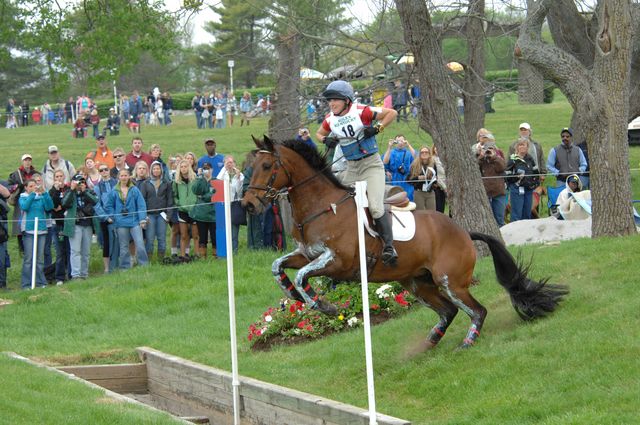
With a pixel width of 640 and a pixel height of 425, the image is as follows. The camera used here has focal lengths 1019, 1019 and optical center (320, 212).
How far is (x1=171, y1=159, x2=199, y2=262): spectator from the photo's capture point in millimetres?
19589

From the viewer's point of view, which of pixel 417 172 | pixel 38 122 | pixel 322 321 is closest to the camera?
pixel 322 321

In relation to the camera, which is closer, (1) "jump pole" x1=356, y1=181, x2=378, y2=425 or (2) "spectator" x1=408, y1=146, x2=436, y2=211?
(1) "jump pole" x1=356, y1=181, x2=378, y2=425

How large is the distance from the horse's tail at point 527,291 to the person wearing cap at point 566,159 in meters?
9.80

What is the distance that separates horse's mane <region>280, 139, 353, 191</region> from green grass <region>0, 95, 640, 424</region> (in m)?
2.15

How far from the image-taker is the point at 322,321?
45.5 ft

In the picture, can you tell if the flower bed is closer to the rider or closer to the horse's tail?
the horse's tail

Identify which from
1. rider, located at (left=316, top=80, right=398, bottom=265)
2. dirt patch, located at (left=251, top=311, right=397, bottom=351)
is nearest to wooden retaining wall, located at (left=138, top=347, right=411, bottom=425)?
dirt patch, located at (left=251, top=311, right=397, bottom=351)

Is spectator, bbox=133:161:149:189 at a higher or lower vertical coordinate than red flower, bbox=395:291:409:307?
higher

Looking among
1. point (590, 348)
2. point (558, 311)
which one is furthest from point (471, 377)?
point (558, 311)

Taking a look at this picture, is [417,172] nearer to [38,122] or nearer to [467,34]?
[467,34]

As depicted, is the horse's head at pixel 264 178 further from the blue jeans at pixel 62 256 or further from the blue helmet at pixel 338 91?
the blue jeans at pixel 62 256

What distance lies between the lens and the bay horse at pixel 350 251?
434 inches

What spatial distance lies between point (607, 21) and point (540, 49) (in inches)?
42.3

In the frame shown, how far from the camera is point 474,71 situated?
2064 centimetres
